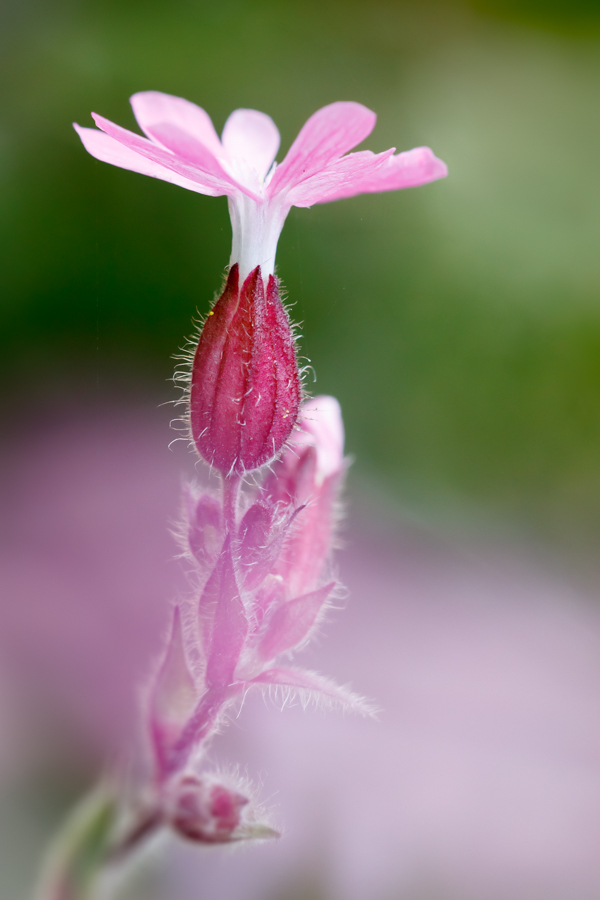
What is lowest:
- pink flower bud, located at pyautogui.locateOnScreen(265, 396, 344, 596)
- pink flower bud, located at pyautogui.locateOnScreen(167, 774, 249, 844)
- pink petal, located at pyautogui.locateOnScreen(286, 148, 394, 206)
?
pink flower bud, located at pyautogui.locateOnScreen(167, 774, 249, 844)

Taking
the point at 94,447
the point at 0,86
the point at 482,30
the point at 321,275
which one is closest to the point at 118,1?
the point at 0,86

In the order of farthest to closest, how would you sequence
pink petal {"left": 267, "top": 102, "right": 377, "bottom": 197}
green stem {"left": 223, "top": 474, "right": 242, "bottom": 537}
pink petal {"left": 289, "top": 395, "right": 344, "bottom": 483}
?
1. pink petal {"left": 289, "top": 395, "right": 344, "bottom": 483}
2. green stem {"left": 223, "top": 474, "right": 242, "bottom": 537}
3. pink petal {"left": 267, "top": 102, "right": 377, "bottom": 197}

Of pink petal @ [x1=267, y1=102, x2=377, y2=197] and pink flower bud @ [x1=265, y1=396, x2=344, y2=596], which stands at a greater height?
pink petal @ [x1=267, y1=102, x2=377, y2=197]

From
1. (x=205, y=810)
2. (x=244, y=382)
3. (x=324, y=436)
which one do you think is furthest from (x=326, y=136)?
(x=205, y=810)

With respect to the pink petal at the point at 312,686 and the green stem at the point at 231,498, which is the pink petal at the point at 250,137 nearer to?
the green stem at the point at 231,498

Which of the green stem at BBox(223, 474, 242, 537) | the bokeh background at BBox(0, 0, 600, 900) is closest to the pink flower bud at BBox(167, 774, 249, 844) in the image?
the green stem at BBox(223, 474, 242, 537)

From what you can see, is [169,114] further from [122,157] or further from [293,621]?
[293,621]

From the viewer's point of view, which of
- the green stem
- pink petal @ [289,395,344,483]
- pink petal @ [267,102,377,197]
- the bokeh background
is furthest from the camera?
the bokeh background

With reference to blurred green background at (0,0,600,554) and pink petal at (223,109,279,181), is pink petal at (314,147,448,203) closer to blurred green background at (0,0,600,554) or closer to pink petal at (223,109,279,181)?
pink petal at (223,109,279,181)
